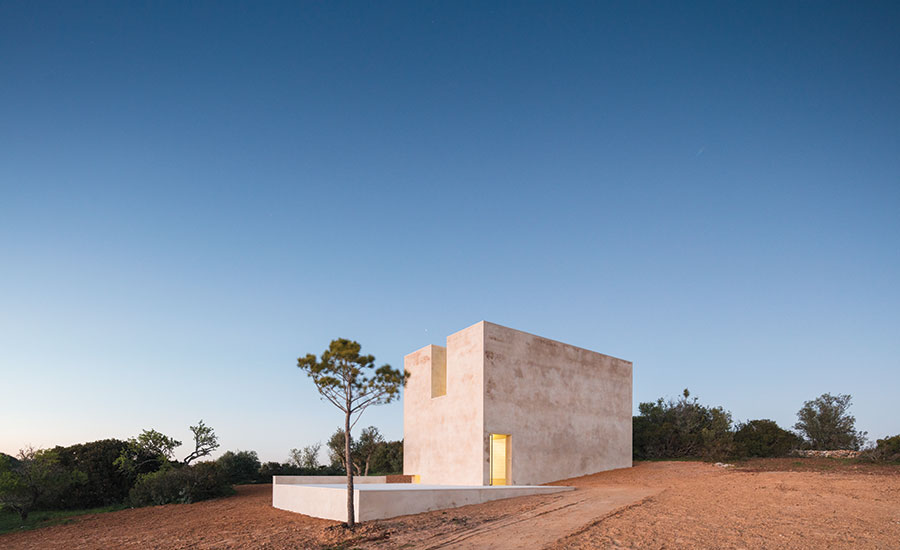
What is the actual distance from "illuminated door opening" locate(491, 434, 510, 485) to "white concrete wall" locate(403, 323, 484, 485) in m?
1.16

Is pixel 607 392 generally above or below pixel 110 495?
above

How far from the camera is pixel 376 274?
76.9 feet

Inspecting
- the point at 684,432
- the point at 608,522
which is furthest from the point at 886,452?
the point at 608,522

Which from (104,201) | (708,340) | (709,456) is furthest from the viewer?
(708,340)

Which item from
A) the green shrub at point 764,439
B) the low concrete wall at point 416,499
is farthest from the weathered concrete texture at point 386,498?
the green shrub at point 764,439

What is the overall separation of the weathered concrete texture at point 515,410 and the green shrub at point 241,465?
32.5 ft

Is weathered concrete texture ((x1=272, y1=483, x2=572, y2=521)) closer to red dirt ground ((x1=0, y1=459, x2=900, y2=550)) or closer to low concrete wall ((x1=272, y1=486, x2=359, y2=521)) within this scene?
low concrete wall ((x1=272, y1=486, x2=359, y2=521))

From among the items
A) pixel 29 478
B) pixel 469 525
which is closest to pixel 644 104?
pixel 469 525

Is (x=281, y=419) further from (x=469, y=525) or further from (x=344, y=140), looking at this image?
(x=469, y=525)

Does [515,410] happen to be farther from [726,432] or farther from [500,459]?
[726,432]

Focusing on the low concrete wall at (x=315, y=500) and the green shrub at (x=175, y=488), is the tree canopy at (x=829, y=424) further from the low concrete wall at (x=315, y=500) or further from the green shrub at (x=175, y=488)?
the green shrub at (x=175, y=488)

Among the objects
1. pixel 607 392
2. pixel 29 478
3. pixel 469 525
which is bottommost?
pixel 29 478

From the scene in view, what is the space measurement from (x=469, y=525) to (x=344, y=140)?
45.9 ft

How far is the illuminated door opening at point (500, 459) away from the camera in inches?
699
